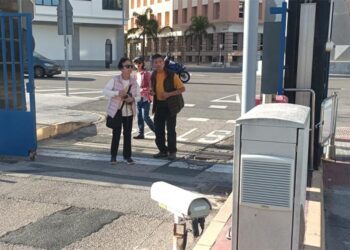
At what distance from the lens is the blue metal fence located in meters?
7.67

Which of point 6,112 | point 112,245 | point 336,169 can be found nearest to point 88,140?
point 6,112

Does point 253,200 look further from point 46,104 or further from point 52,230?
point 46,104

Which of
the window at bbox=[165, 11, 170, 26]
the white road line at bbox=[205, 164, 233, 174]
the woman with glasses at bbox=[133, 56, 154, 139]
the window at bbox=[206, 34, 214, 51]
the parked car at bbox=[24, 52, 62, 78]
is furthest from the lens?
the window at bbox=[165, 11, 170, 26]

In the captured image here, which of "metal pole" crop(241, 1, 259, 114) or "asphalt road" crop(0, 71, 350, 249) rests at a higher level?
"metal pole" crop(241, 1, 259, 114)

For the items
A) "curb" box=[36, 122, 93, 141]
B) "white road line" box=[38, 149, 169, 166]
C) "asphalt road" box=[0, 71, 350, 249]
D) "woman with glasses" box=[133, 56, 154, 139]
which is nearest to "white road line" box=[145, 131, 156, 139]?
"asphalt road" box=[0, 71, 350, 249]

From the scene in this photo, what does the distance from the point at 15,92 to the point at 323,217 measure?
5.24 meters

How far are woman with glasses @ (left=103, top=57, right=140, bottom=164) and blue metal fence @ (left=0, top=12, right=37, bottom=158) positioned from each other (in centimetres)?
128

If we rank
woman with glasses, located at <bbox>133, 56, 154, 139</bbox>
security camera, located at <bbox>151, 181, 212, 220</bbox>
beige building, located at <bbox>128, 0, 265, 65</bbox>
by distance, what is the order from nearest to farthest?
1. security camera, located at <bbox>151, 181, 212, 220</bbox>
2. woman with glasses, located at <bbox>133, 56, 154, 139</bbox>
3. beige building, located at <bbox>128, 0, 265, 65</bbox>

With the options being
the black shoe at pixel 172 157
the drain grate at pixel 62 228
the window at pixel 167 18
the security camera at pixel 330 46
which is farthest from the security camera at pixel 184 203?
the window at pixel 167 18

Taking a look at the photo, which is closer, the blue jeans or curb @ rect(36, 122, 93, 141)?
curb @ rect(36, 122, 93, 141)

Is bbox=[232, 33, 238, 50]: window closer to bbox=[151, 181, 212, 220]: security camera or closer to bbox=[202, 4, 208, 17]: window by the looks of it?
bbox=[202, 4, 208, 17]: window

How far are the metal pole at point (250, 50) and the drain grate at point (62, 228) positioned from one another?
1.89 metres

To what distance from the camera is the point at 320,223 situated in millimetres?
4562

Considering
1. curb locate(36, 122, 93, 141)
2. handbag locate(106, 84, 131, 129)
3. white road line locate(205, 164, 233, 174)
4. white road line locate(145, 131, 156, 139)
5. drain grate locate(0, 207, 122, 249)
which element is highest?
handbag locate(106, 84, 131, 129)
